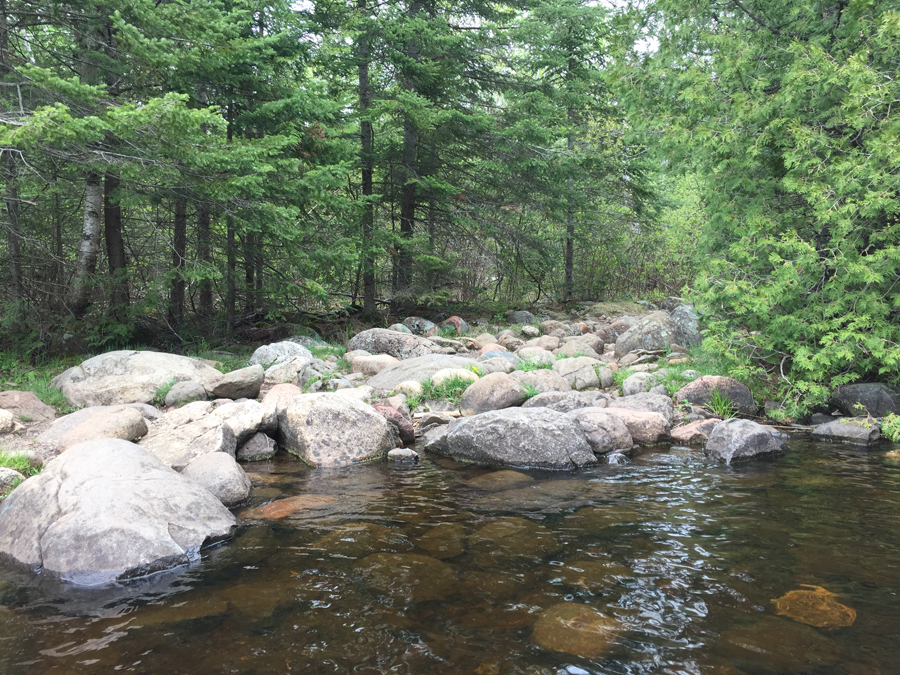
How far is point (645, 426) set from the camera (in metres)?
6.35

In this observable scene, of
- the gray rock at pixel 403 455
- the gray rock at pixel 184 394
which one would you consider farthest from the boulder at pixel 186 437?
the gray rock at pixel 403 455

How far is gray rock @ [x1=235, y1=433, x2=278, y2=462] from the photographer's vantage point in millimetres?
5816

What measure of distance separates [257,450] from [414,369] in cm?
307

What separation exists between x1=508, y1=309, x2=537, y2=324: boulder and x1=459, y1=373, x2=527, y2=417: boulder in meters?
7.66

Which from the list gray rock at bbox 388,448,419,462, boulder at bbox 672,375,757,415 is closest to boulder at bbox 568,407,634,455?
boulder at bbox 672,375,757,415

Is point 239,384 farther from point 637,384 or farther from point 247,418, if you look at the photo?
point 637,384

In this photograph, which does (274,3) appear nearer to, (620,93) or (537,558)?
(620,93)

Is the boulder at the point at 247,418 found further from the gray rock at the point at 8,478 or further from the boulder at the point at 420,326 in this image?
the boulder at the point at 420,326

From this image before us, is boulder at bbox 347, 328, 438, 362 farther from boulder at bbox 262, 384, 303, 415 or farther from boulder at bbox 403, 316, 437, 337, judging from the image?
boulder at bbox 262, 384, 303, 415

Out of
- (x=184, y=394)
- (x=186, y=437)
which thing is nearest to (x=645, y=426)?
(x=186, y=437)

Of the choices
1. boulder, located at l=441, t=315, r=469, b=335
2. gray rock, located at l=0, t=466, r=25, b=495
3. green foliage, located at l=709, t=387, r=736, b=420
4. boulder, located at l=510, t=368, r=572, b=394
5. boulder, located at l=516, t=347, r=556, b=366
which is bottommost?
green foliage, located at l=709, t=387, r=736, b=420

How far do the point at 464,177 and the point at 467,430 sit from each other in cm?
973

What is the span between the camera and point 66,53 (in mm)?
9672

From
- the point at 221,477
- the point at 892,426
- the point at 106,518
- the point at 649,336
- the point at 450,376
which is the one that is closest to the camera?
the point at 106,518
